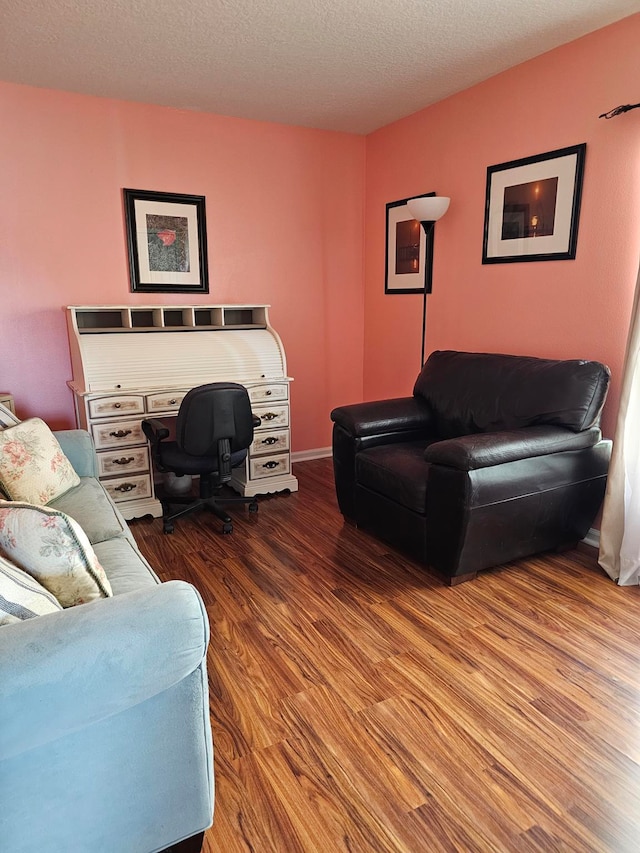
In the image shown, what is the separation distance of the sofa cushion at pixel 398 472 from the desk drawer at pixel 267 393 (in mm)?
858

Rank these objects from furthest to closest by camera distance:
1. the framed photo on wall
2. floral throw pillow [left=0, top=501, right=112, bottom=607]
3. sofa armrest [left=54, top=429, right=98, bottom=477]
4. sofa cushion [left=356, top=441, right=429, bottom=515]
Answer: the framed photo on wall, sofa armrest [left=54, top=429, right=98, bottom=477], sofa cushion [left=356, top=441, right=429, bottom=515], floral throw pillow [left=0, top=501, right=112, bottom=607]

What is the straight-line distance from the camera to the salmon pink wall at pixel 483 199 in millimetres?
2527

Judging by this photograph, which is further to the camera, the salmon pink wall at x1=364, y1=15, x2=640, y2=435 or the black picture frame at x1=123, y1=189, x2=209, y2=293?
the black picture frame at x1=123, y1=189, x2=209, y2=293

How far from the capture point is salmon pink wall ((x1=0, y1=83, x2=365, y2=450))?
3189mm

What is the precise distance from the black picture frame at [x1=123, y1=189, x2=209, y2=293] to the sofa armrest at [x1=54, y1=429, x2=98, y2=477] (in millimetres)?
1288

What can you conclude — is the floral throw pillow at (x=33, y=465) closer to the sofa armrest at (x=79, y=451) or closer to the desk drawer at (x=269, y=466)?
the sofa armrest at (x=79, y=451)

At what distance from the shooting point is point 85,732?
1.07 meters

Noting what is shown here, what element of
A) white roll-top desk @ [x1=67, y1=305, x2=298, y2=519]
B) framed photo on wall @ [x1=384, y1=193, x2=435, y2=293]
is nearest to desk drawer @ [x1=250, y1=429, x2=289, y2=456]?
white roll-top desk @ [x1=67, y1=305, x2=298, y2=519]

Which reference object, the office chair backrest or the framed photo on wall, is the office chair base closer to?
the office chair backrest

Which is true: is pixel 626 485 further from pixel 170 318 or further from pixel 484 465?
pixel 170 318

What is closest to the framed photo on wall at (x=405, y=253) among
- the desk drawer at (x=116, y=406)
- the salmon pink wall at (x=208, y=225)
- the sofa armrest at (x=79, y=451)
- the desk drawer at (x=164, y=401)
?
the salmon pink wall at (x=208, y=225)

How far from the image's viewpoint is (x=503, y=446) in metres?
2.31

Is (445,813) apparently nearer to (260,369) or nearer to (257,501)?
(257,501)

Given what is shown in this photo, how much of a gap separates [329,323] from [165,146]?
1.66m
